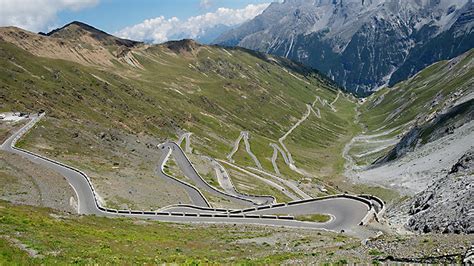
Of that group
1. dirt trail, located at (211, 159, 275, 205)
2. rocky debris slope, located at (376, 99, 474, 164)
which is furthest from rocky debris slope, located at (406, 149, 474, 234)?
rocky debris slope, located at (376, 99, 474, 164)

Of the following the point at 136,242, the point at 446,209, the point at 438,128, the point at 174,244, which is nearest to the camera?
the point at 136,242

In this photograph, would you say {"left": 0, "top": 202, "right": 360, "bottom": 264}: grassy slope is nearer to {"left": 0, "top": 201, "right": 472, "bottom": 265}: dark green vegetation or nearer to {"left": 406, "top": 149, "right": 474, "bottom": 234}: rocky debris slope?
{"left": 0, "top": 201, "right": 472, "bottom": 265}: dark green vegetation

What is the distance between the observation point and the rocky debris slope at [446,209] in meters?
46.4

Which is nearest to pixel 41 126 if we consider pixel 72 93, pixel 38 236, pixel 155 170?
pixel 155 170

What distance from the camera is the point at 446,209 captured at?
52594 mm

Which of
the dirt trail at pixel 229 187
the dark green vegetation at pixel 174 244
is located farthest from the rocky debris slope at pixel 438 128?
the dark green vegetation at pixel 174 244

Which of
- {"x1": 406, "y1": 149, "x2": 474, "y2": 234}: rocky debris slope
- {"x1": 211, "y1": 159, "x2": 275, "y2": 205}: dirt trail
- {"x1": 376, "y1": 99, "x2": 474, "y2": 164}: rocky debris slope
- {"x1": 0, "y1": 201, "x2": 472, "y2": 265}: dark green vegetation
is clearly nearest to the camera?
{"x1": 0, "y1": 201, "x2": 472, "y2": 265}: dark green vegetation

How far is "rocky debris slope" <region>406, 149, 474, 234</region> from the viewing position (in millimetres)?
46375

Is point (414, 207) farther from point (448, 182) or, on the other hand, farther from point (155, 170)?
point (155, 170)

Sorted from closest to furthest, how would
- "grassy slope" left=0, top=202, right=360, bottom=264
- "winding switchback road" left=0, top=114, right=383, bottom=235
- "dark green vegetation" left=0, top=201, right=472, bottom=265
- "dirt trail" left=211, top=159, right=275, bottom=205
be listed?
"dark green vegetation" left=0, top=201, right=472, bottom=265 < "grassy slope" left=0, top=202, right=360, bottom=264 < "winding switchback road" left=0, top=114, right=383, bottom=235 < "dirt trail" left=211, top=159, right=275, bottom=205

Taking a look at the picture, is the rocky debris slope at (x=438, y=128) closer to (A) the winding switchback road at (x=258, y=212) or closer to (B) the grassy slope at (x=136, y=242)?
(A) the winding switchback road at (x=258, y=212)

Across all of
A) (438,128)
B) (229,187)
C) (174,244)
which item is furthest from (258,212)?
(438,128)

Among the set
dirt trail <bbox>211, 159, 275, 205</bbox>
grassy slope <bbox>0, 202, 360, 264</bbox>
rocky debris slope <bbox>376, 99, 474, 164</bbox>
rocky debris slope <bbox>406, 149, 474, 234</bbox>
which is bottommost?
grassy slope <bbox>0, 202, 360, 264</bbox>

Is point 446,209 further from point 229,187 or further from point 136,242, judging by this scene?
point 229,187
